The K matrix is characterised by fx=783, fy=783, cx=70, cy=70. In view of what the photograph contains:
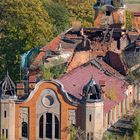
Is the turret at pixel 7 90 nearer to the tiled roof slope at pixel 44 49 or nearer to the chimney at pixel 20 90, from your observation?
the chimney at pixel 20 90

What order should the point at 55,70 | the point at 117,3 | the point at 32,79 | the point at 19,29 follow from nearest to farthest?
the point at 32,79, the point at 55,70, the point at 117,3, the point at 19,29

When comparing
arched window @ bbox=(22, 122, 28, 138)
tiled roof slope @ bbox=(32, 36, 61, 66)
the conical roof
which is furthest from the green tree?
tiled roof slope @ bbox=(32, 36, 61, 66)

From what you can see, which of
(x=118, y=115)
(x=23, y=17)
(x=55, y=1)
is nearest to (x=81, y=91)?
(x=118, y=115)

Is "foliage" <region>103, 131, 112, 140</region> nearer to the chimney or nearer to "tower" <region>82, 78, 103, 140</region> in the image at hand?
"tower" <region>82, 78, 103, 140</region>

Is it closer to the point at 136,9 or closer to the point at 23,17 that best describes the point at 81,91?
the point at 23,17

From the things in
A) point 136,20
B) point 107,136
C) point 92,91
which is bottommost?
point 107,136

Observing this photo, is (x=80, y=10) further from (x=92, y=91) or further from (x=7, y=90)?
(x=92, y=91)

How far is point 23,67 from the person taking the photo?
63.2 m

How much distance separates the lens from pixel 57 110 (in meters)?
50.4

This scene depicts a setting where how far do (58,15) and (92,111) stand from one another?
3985cm

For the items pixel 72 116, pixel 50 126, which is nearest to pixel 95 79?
pixel 72 116

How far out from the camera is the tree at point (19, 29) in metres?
71.4

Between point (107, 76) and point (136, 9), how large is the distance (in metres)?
66.8

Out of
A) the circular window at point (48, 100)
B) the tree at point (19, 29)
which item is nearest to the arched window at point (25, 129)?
the circular window at point (48, 100)
